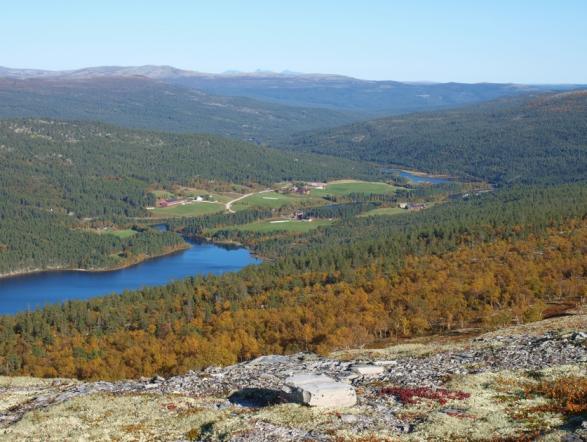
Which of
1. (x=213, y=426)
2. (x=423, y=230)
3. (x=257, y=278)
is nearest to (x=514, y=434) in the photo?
(x=213, y=426)

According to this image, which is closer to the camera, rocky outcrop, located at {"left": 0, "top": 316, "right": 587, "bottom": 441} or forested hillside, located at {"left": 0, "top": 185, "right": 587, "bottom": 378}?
rocky outcrop, located at {"left": 0, "top": 316, "right": 587, "bottom": 441}

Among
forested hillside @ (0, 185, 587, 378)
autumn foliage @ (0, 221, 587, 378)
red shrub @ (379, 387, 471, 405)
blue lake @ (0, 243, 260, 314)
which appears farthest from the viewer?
blue lake @ (0, 243, 260, 314)

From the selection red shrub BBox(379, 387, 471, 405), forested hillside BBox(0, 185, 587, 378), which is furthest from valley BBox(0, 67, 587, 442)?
forested hillside BBox(0, 185, 587, 378)

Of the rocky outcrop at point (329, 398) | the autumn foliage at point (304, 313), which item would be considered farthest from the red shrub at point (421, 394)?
the autumn foliage at point (304, 313)

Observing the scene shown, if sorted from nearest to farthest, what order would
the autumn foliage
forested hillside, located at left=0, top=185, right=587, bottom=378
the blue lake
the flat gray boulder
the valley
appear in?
the valley < the flat gray boulder < the autumn foliage < forested hillside, located at left=0, top=185, right=587, bottom=378 < the blue lake

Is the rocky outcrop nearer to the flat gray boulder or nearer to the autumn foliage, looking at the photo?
the flat gray boulder

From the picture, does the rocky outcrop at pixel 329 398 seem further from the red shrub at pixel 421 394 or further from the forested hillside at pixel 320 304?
the forested hillside at pixel 320 304
